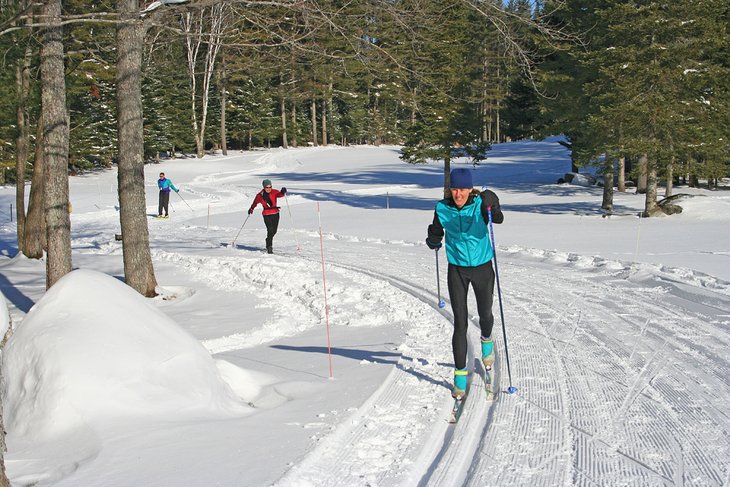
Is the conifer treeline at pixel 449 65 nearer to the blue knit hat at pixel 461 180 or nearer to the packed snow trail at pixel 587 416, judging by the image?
the blue knit hat at pixel 461 180

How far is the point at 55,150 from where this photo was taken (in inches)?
413

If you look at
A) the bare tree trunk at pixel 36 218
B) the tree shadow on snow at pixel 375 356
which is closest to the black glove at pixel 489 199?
the tree shadow on snow at pixel 375 356

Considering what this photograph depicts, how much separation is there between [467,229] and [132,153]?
6937 mm

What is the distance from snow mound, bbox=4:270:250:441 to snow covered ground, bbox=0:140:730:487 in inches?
0.6

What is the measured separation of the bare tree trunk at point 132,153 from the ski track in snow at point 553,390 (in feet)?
7.21

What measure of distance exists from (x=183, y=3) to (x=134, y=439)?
7.56 metres

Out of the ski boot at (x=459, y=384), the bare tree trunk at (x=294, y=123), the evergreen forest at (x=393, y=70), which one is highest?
the bare tree trunk at (x=294, y=123)

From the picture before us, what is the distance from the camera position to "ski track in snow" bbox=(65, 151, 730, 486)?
4590mm

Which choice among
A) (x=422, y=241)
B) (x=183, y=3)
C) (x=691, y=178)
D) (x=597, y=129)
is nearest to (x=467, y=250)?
(x=183, y=3)

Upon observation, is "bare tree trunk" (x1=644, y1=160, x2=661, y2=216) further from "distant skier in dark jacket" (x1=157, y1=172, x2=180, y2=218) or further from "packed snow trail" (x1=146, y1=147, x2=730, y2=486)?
"distant skier in dark jacket" (x1=157, y1=172, x2=180, y2=218)

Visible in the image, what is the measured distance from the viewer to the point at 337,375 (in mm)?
7062

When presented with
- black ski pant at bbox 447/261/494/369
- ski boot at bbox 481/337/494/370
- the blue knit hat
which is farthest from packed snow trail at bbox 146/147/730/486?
the blue knit hat

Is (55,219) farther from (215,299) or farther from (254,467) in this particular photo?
(254,467)

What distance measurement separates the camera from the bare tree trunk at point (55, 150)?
10.2 metres
